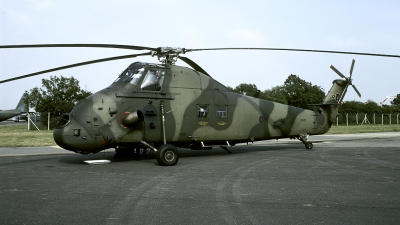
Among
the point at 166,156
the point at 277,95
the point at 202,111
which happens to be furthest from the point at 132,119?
the point at 277,95

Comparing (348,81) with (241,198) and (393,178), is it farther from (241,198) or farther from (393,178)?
(241,198)

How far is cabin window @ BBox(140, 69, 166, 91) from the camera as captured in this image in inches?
505

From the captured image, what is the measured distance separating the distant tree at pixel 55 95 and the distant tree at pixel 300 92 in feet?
140

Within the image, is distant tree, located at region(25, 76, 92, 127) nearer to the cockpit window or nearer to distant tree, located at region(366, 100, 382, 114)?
the cockpit window

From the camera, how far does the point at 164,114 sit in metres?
13.0

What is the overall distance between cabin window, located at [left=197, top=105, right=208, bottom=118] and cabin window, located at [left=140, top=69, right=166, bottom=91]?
1.89 meters

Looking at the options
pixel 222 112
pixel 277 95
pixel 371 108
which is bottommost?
pixel 222 112

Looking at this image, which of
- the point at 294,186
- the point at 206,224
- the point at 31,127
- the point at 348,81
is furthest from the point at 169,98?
the point at 31,127

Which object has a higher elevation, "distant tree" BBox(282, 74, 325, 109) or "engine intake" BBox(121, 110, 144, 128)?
"distant tree" BBox(282, 74, 325, 109)

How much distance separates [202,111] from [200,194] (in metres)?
7.19

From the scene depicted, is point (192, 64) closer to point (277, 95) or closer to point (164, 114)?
point (164, 114)

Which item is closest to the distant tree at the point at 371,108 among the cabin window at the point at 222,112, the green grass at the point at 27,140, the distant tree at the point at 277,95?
the distant tree at the point at 277,95

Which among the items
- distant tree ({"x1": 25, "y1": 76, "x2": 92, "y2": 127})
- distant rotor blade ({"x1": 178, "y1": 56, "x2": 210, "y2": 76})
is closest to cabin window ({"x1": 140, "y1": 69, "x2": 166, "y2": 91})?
distant rotor blade ({"x1": 178, "y1": 56, "x2": 210, "y2": 76})

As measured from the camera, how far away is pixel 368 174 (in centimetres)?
970
